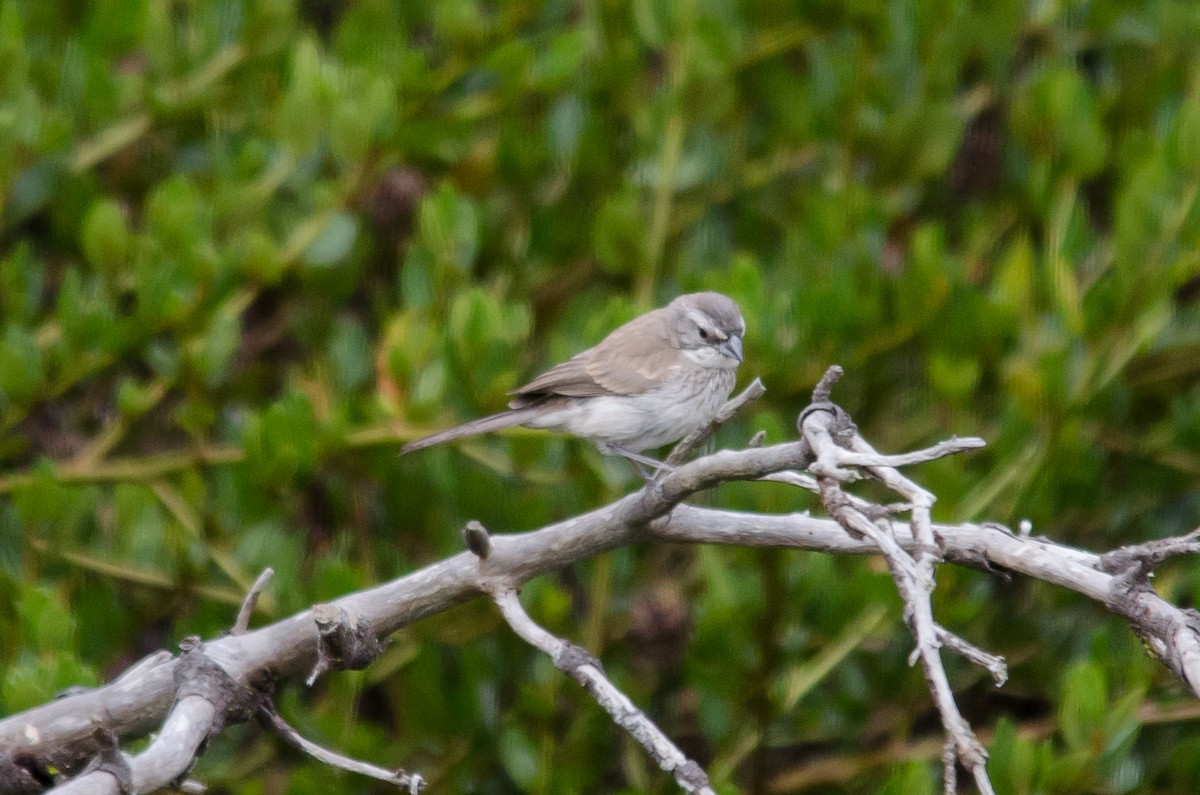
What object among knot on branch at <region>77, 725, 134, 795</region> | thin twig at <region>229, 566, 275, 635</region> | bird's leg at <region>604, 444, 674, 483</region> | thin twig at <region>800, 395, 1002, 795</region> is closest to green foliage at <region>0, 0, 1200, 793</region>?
bird's leg at <region>604, 444, 674, 483</region>

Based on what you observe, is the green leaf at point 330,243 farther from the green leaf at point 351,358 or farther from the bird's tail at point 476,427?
the bird's tail at point 476,427

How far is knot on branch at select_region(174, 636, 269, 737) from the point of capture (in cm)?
344

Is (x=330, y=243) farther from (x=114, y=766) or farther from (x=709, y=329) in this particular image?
(x=114, y=766)

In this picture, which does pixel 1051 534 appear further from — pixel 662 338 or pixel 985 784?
pixel 985 784

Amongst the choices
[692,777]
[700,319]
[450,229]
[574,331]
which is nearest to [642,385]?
[700,319]

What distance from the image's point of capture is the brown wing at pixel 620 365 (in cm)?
519

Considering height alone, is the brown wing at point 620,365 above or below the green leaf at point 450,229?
below

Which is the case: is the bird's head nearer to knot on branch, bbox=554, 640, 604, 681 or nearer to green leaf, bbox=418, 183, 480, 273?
green leaf, bbox=418, 183, 480, 273

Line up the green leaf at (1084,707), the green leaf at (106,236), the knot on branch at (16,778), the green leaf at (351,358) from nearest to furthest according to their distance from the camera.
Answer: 1. the knot on branch at (16,778)
2. the green leaf at (1084,707)
3. the green leaf at (106,236)
4. the green leaf at (351,358)

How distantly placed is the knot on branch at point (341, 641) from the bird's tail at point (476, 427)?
1405 millimetres

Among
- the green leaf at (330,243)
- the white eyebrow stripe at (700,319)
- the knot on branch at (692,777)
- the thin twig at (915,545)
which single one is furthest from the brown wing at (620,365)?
the knot on branch at (692,777)

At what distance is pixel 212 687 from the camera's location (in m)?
3.46

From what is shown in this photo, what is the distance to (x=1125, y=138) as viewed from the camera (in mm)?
6363

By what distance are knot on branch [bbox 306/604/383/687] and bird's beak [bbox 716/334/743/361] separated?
199 cm
